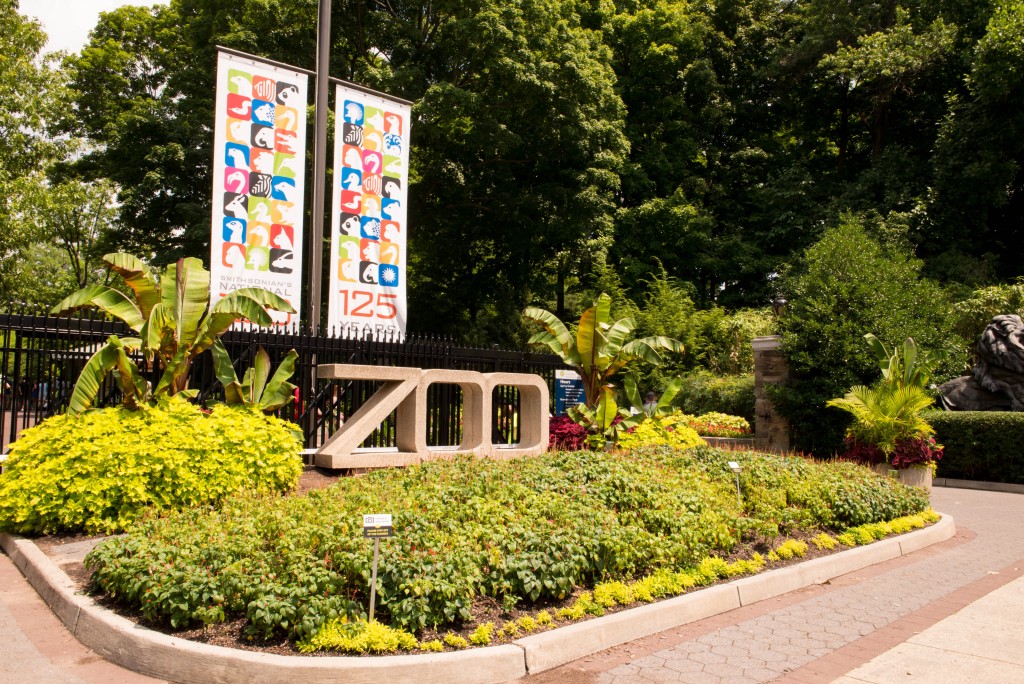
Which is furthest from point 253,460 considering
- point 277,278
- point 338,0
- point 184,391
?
point 338,0

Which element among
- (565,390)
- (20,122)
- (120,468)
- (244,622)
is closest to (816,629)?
(244,622)

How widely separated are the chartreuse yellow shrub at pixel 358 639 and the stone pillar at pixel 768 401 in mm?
16119

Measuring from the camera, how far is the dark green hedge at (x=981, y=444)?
1617cm

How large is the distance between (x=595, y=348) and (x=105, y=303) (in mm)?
8356

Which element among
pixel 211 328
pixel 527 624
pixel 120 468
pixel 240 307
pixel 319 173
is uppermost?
pixel 319 173

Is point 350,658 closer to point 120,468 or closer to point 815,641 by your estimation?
point 815,641

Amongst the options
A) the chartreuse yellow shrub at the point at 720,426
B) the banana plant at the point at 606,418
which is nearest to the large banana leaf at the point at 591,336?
the banana plant at the point at 606,418

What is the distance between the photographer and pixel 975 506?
44.7ft

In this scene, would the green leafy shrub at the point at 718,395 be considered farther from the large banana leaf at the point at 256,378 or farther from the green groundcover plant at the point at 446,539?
the large banana leaf at the point at 256,378

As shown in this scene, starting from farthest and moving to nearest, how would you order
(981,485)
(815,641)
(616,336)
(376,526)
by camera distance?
(981,485) → (616,336) → (815,641) → (376,526)

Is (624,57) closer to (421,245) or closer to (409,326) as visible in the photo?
(421,245)

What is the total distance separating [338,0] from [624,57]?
43.6 ft

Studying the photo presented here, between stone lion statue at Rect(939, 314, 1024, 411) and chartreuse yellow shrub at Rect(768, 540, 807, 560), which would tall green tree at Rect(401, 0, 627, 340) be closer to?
stone lion statue at Rect(939, 314, 1024, 411)

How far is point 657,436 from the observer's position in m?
13.3
